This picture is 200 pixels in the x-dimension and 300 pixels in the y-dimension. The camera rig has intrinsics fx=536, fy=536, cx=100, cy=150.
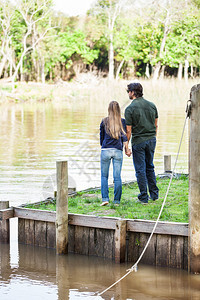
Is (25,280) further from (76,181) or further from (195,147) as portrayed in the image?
(76,181)

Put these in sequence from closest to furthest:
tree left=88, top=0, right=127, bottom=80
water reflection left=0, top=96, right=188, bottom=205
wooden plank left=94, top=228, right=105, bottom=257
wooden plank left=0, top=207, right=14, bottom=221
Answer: wooden plank left=94, top=228, right=105, bottom=257 < wooden plank left=0, top=207, right=14, bottom=221 < water reflection left=0, top=96, right=188, bottom=205 < tree left=88, top=0, right=127, bottom=80

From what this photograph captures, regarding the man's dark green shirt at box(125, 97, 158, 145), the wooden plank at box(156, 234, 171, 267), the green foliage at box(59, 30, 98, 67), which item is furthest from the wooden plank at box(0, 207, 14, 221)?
the green foliage at box(59, 30, 98, 67)

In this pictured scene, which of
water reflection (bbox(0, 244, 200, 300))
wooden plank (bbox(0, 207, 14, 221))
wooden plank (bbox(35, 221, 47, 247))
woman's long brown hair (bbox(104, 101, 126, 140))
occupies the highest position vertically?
woman's long brown hair (bbox(104, 101, 126, 140))

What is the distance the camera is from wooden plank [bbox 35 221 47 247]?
8156 millimetres

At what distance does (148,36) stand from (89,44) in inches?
357

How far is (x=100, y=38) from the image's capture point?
63375 millimetres

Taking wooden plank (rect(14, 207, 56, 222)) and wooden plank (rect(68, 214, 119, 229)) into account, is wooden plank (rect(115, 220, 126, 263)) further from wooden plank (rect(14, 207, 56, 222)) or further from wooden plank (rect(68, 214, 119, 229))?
wooden plank (rect(14, 207, 56, 222))

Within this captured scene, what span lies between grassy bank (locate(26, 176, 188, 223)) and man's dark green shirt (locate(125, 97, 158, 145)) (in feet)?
3.53

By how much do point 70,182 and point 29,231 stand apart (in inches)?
220

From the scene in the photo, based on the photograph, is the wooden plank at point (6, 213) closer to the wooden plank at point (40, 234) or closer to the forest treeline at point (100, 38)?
the wooden plank at point (40, 234)

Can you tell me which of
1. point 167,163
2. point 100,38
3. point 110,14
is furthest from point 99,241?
point 100,38

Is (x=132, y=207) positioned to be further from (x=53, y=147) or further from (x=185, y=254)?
(x=53, y=147)

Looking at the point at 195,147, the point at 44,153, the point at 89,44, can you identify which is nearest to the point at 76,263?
the point at 195,147

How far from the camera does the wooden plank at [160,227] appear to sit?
23.2 feet
